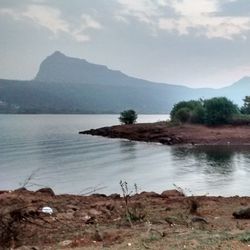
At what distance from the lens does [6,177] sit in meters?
25.5

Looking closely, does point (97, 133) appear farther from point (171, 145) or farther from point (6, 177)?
point (6, 177)

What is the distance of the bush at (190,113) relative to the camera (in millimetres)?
61812

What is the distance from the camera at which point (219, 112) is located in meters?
60.4

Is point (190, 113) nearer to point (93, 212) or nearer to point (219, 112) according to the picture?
point (219, 112)

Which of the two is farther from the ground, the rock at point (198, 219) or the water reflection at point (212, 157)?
the rock at point (198, 219)

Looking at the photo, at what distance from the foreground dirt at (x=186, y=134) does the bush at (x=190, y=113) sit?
2.70 m

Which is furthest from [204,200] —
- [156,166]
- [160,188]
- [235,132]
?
[235,132]

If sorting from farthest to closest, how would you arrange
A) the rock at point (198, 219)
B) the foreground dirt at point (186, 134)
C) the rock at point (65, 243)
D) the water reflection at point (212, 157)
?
the foreground dirt at point (186, 134) → the water reflection at point (212, 157) → the rock at point (198, 219) → the rock at point (65, 243)

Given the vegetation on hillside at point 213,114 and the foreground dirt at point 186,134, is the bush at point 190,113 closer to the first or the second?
the vegetation on hillside at point 213,114

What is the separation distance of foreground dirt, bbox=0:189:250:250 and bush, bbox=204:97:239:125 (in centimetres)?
4856

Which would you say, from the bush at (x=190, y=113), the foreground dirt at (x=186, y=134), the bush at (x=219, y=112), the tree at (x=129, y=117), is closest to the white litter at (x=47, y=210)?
the foreground dirt at (x=186, y=134)

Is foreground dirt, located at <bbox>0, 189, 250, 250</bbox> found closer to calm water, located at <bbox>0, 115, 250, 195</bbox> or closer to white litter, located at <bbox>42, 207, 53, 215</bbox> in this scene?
white litter, located at <bbox>42, 207, 53, 215</bbox>

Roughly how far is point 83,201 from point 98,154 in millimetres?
25453

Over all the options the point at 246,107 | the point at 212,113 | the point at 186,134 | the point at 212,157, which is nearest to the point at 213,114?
the point at 212,113
